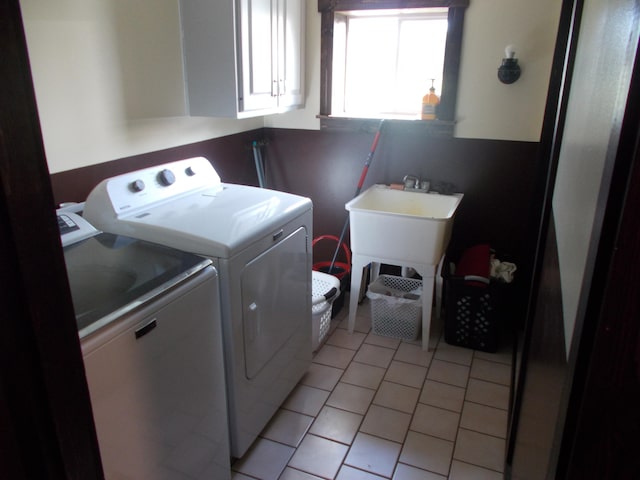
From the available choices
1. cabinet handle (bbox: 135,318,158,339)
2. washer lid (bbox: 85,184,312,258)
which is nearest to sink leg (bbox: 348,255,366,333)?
washer lid (bbox: 85,184,312,258)

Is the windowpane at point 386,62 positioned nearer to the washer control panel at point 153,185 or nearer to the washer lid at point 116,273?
the washer control panel at point 153,185

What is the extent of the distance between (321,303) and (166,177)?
1.09 m

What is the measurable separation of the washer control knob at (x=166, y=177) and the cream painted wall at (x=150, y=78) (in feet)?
0.73

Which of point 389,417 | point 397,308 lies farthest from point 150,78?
point 389,417

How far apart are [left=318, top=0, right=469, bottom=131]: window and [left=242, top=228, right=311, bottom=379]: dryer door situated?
4.35 ft

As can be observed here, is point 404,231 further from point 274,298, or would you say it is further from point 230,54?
point 230,54

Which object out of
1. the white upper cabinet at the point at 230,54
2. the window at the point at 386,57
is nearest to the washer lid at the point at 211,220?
the white upper cabinet at the point at 230,54

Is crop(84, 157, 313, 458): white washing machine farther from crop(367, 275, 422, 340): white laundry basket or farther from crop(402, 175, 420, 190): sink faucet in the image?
crop(402, 175, 420, 190): sink faucet

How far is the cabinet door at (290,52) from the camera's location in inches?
108

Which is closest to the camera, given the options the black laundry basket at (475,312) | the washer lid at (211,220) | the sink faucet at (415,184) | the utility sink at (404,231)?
the washer lid at (211,220)

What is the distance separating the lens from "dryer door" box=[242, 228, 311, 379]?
1.89 metres

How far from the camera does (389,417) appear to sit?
7.57 ft

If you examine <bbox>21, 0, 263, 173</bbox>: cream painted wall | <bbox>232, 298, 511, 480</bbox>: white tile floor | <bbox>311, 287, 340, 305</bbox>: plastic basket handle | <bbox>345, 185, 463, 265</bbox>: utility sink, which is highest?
<bbox>21, 0, 263, 173</bbox>: cream painted wall

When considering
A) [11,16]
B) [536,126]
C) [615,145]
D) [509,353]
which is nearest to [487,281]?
[509,353]
